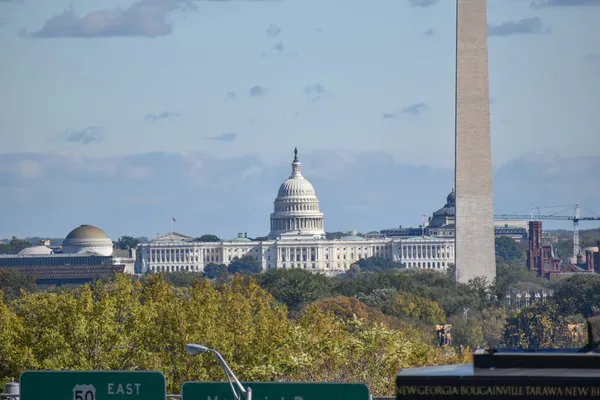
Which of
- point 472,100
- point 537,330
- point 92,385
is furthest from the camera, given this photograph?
point 472,100

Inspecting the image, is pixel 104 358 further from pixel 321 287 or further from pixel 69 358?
pixel 321 287

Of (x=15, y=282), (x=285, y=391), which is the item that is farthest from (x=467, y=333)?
(x=15, y=282)

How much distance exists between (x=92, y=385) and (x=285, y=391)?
8.68 feet

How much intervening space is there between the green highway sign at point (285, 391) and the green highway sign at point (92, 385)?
466mm

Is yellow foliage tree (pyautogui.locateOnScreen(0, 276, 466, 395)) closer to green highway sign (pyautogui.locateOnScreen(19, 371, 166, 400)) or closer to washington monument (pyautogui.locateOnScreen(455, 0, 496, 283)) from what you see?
green highway sign (pyautogui.locateOnScreen(19, 371, 166, 400))

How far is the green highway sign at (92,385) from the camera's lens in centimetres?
2072

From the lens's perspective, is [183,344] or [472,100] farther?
[472,100]

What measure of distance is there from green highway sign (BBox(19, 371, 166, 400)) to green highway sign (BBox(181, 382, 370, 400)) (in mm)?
466

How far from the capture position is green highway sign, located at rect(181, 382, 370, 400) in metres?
19.4

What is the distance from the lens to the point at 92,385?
20875 millimetres

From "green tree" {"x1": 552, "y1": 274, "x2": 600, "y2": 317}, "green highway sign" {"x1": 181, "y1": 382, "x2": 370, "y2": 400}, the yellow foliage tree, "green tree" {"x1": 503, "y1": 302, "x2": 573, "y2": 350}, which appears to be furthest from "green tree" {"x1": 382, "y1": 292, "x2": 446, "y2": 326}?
"green highway sign" {"x1": 181, "y1": 382, "x2": 370, "y2": 400}

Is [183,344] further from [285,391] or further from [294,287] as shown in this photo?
[294,287]

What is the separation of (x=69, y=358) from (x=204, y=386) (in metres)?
25.7

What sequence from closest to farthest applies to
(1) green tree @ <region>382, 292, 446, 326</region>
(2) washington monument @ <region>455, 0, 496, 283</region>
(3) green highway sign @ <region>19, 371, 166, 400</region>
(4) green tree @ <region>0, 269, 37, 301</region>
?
(3) green highway sign @ <region>19, 371, 166, 400</region>, (2) washington monument @ <region>455, 0, 496, 283</region>, (1) green tree @ <region>382, 292, 446, 326</region>, (4) green tree @ <region>0, 269, 37, 301</region>
